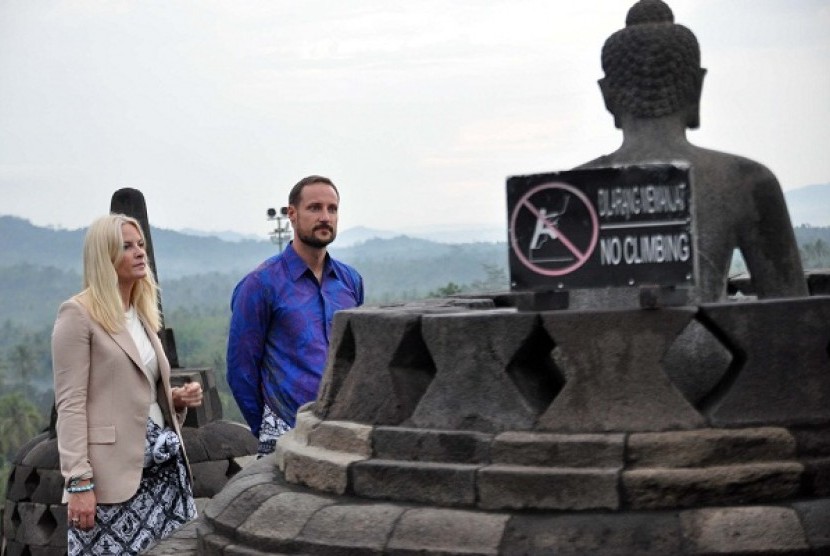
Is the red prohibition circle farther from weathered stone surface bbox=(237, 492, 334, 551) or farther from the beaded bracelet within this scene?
the beaded bracelet

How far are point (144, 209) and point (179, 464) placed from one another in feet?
22.7

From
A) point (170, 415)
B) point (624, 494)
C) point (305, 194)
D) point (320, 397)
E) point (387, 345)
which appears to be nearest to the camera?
point (624, 494)

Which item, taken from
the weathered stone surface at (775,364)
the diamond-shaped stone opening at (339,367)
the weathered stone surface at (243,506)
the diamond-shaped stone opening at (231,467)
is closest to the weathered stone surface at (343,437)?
the diamond-shaped stone opening at (339,367)

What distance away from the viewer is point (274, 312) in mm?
7551

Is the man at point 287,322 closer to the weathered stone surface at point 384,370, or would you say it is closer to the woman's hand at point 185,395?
the woman's hand at point 185,395

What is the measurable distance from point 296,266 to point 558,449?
2591 millimetres

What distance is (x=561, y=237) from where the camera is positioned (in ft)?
17.7

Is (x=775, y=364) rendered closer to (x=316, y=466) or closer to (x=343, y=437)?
(x=343, y=437)

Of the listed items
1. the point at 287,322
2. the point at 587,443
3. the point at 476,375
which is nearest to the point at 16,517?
the point at 287,322

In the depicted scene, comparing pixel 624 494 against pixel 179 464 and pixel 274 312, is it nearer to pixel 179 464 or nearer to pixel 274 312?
pixel 179 464

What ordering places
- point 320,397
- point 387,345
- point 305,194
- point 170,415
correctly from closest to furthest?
point 387,345, point 320,397, point 170,415, point 305,194

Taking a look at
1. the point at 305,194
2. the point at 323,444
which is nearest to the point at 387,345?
the point at 323,444

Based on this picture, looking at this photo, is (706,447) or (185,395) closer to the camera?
(706,447)

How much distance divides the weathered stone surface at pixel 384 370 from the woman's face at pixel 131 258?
0.99 meters
